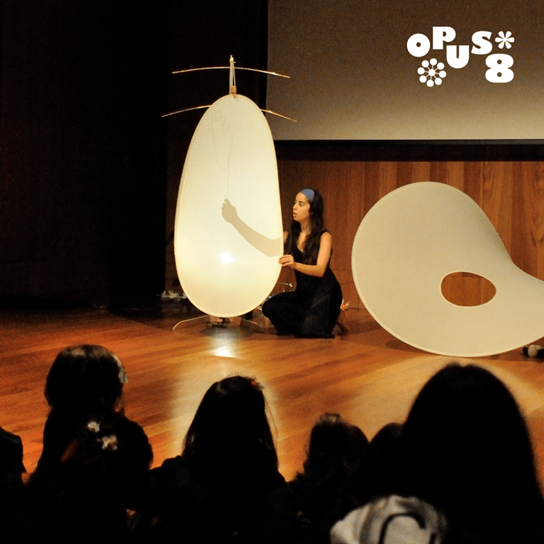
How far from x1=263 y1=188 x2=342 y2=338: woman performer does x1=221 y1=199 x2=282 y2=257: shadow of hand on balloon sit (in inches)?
4.2

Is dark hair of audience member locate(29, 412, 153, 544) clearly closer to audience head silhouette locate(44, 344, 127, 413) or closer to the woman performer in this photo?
audience head silhouette locate(44, 344, 127, 413)

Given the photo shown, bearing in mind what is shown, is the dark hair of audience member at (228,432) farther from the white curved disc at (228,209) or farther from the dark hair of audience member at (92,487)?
the white curved disc at (228,209)

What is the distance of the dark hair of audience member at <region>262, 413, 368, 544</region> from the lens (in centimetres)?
117

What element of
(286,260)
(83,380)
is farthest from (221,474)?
(286,260)

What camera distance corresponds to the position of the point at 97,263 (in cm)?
547

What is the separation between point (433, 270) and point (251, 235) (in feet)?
3.31

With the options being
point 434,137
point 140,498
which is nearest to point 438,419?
point 140,498

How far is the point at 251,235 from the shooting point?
4172 millimetres

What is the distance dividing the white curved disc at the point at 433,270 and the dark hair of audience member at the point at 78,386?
237 centimetres

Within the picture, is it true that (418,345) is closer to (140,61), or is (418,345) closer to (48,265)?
(48,265)

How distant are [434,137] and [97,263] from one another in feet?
8.30

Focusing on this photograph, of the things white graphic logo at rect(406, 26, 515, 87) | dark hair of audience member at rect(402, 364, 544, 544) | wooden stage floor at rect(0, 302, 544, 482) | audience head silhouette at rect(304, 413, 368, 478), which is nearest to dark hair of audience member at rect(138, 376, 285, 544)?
audience head silhouette at rect(304, 413, 368, 478)

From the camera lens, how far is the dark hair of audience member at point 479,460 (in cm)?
97

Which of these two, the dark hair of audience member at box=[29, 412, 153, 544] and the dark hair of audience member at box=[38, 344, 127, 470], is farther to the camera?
the dark hair of audience member at box=[38, 344, 127, 470]
